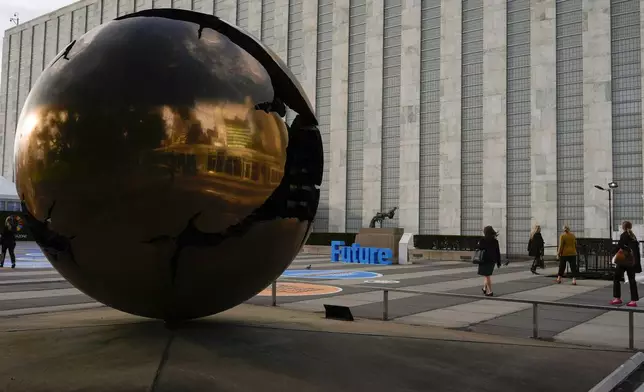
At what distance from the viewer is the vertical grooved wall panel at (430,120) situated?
37188 millimetres

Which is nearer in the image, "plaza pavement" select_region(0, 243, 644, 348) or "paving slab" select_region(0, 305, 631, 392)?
"paving slab" select_region(0, 305, 631, 392)

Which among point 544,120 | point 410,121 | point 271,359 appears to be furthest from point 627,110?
point 271,359

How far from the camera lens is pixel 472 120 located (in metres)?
35.9

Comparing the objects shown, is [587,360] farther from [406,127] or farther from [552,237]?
[406,127]

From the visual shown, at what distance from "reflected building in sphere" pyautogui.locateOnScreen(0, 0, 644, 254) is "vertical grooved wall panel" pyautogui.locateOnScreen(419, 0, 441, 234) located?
0.07 meters

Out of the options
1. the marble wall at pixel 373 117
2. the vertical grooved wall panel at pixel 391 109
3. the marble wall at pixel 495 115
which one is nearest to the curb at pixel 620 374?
the marble wall at pixel 495 115

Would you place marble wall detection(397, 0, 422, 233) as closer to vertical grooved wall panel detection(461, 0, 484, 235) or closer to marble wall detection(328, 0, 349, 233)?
vertical grooved wall panel detection(461, 0, 484, 235)

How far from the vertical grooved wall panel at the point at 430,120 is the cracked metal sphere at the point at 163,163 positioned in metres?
32.7

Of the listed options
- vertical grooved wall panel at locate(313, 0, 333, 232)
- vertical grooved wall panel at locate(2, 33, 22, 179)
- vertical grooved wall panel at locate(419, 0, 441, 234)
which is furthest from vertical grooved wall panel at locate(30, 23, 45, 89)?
vertical grooved wall panel at locate(419, 0, 441, 234)

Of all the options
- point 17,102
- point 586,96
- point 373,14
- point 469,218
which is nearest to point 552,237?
point 469,218

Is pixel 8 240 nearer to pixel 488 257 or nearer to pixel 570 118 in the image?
pixel 488 257

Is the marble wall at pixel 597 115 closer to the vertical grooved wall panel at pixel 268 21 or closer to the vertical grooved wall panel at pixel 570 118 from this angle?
the vertical grooved wall panel at pixel 570 118

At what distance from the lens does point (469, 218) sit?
117 feet

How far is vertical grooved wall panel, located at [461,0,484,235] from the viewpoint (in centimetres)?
3556
